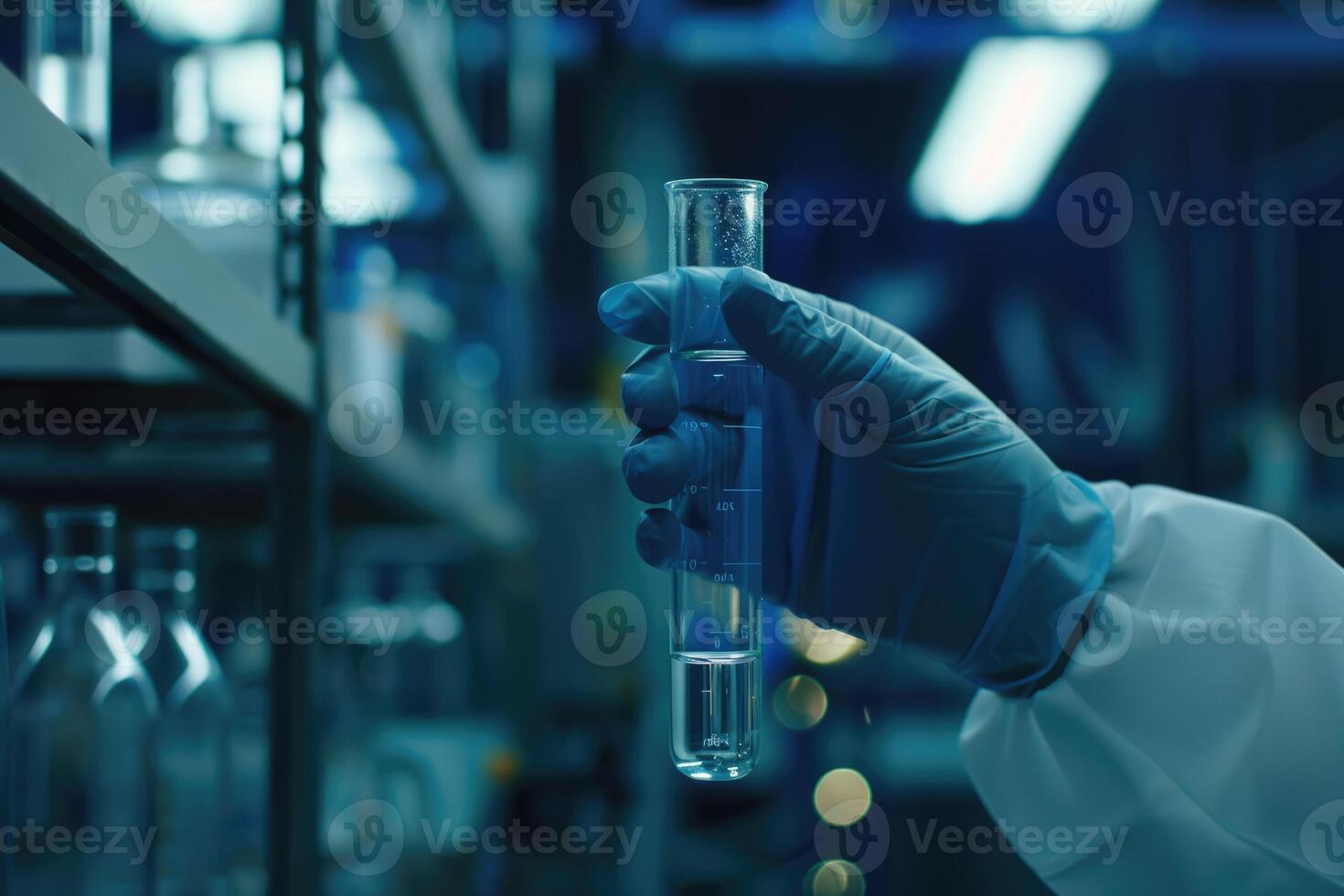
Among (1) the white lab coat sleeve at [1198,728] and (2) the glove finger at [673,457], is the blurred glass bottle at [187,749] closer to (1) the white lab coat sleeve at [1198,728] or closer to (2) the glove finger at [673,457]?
(2) the glove finger at [673,457]

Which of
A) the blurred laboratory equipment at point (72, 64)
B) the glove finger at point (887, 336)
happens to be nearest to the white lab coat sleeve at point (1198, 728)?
the glove finger at point (887, 336)

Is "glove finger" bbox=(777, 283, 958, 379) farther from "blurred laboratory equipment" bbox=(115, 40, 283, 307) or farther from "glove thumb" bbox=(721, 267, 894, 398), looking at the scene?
"blurred laboratory equipment" bbox=(115, 40, 283, 307)

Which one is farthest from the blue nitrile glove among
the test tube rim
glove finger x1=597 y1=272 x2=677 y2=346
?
the test tube rim

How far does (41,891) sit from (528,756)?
179 centimetres

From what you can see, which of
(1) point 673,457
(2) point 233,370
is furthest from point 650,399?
(2) point 233,370

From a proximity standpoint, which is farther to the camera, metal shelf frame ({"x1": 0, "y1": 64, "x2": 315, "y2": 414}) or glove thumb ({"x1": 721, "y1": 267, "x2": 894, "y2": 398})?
glove thumb ({"x1": 721, "y1": 267, "x2": 894, "y2": 398})

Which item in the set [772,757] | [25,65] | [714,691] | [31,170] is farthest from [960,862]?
[31,170]

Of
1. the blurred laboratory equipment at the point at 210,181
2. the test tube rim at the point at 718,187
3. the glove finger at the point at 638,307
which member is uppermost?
the blurred laboratory equipment at the point at 210,181

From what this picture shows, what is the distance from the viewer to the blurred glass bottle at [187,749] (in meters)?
1.14

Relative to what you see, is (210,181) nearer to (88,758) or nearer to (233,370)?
(233,370)

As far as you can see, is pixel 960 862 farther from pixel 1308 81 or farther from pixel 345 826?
pixel 1308 81

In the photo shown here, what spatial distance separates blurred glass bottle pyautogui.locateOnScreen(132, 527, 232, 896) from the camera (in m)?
1.14

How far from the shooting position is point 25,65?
1.22 m

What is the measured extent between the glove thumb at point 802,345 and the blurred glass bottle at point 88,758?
643mm
